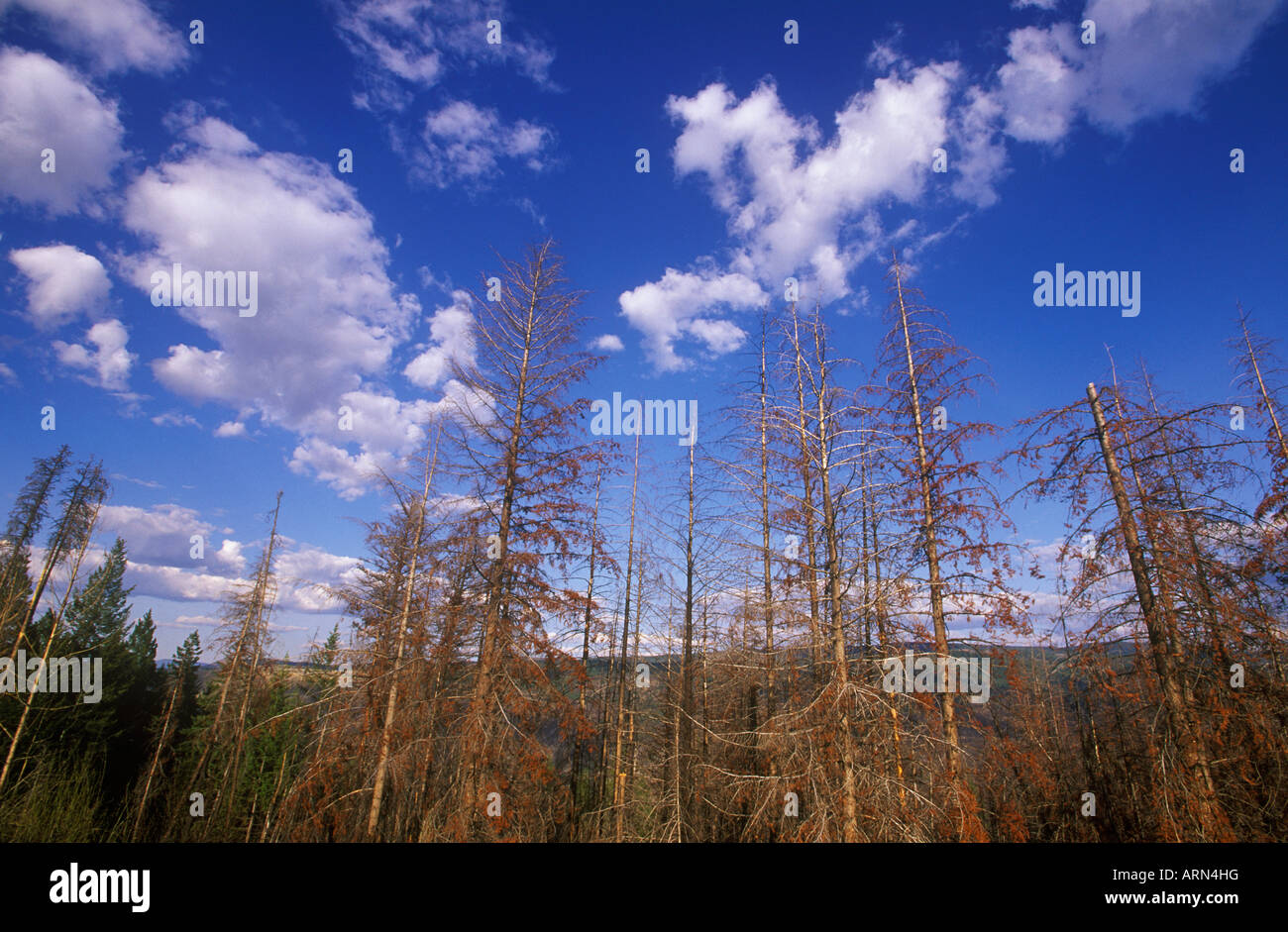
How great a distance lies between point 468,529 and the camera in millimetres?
12453

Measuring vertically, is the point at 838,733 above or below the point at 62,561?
below

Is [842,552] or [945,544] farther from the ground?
[945,544]

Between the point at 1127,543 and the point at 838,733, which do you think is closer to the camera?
the point at 838,733

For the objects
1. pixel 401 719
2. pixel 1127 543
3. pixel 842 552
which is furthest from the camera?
pixel 401 719
